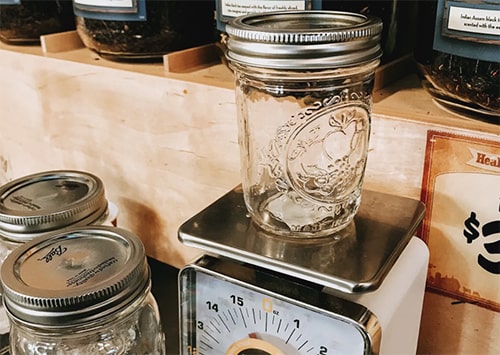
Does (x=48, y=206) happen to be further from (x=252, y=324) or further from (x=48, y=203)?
(x=252, y=324)

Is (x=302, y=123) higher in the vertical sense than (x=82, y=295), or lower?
higher

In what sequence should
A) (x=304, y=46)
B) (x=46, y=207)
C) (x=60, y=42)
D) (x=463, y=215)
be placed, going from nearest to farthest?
(x=304, y=46)
(x=463, y=215)
(x=46, y=207)
(x=60, y=42)

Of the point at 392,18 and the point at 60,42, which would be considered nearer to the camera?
the point at 392,18

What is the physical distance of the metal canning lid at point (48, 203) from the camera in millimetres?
653

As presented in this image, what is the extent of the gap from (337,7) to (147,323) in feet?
1.25

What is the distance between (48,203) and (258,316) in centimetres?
34

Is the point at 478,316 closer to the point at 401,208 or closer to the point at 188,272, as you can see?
the point at 401,208

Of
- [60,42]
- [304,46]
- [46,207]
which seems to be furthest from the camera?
[60,42]

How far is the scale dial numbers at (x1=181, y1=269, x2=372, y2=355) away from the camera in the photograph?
466 mm

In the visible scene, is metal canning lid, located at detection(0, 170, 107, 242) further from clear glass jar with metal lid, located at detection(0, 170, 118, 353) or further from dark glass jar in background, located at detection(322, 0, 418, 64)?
dark glass jar in background, located at detection(322, 0, 418, 64)

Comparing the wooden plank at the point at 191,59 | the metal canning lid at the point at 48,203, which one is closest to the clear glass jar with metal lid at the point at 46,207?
the metal canning lid at the point at 48,203

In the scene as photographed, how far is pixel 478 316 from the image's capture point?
22.5 inches

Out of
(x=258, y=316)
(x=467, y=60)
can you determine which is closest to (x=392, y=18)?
(x=467, y=60)

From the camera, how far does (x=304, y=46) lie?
1.39ft
